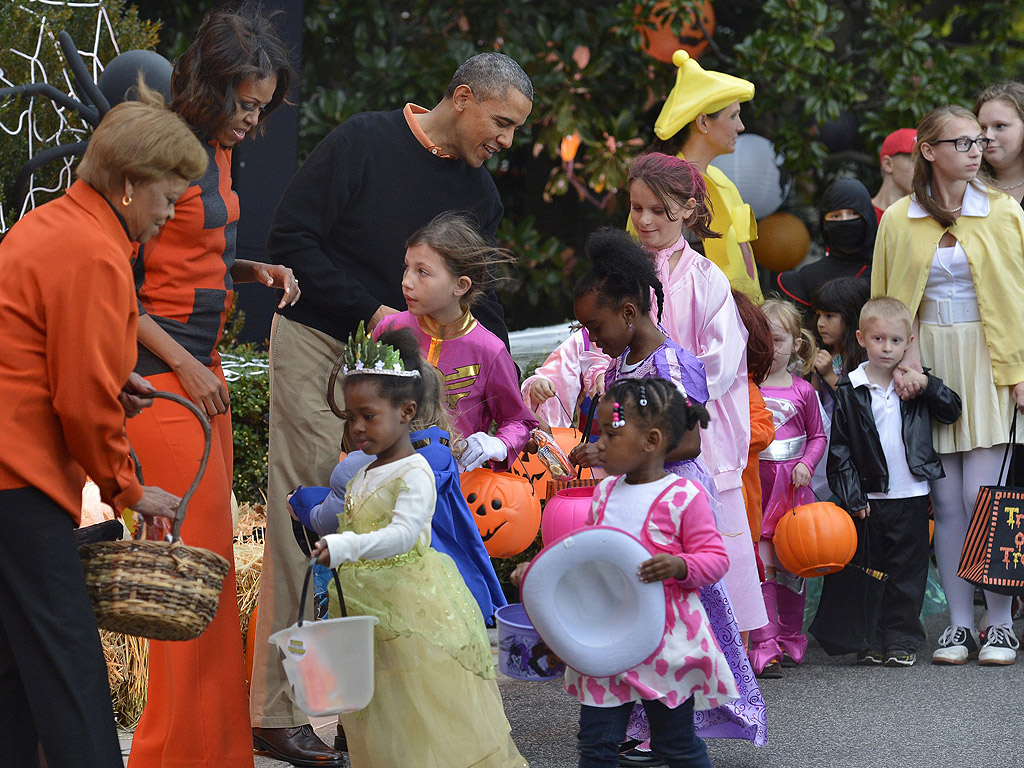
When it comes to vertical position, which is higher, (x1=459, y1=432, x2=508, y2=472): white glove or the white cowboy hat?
(x1=459, y1=432, x2=508, y2=472): white glove

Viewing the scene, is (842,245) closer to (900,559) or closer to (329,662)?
(900,559)

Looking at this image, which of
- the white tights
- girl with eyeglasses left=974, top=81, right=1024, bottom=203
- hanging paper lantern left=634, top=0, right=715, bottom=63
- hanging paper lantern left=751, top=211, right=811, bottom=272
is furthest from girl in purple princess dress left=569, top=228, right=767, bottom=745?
hanging paper lantern left=634, top=0, right=715, bottom=63

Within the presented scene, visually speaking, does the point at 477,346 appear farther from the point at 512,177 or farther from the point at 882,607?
the point at 512,177

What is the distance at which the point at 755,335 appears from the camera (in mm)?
5375

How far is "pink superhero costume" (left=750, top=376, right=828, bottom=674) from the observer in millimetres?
5914

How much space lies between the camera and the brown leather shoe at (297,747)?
13.8ft

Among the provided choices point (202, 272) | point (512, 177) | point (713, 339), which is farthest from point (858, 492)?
point (512, 177)

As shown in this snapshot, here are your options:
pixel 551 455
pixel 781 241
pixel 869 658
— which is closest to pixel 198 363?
pixel 551 455

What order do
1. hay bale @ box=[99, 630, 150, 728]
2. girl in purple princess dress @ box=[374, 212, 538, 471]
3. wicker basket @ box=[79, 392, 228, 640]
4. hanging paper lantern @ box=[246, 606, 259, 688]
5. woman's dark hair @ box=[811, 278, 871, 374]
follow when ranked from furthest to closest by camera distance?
woman's dark hair @ box=[811, 278, 871, 374] → hanging paper lantern @ box=[246, 606, 259, 688] → hay bale @ box=[99, 630, 150, 728] → girl in purple princess dress @ box=[374, 212, 538, 471] → wicker basket @ box=[79, 392, 228, 640]

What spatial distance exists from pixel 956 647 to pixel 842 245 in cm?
229

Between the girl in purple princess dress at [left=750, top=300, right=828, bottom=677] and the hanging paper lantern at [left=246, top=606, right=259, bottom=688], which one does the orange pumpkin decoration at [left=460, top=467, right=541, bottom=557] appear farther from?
the girl in purple princess dress at [left=750, top=300, right=828, bottom=677]

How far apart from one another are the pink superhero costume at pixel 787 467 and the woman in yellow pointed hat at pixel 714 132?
0.50 meters

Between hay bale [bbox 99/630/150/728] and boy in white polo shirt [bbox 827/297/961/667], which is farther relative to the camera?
boy in white polo shirt [bbox 827/297/961/667]

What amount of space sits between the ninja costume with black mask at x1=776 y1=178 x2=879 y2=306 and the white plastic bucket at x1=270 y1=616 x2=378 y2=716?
14.5ft
